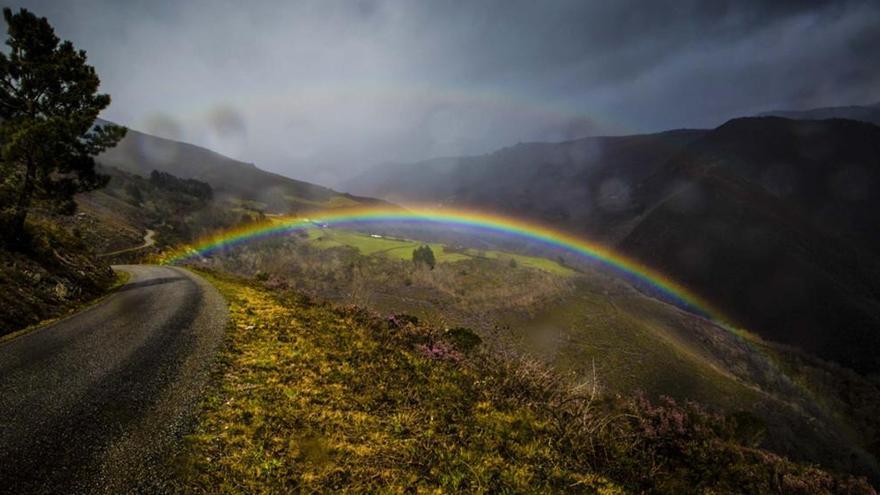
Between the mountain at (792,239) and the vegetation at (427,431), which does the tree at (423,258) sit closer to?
the vegetation at (427,431)

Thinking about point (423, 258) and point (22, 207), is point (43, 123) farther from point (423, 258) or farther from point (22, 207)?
point (423, 258)

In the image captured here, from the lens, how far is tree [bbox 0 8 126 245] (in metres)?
14.5

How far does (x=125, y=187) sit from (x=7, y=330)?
11216 centimetres

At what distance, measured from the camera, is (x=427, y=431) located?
22.6ft

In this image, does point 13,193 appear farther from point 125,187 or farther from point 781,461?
point 125,187

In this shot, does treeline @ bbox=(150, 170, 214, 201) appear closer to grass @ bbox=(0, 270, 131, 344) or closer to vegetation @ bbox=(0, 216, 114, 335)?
vegetation @ bbox=(0, 216, 114, 335)

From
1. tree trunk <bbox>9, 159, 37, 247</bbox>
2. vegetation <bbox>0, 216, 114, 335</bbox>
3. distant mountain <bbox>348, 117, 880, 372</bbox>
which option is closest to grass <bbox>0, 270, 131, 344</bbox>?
vegetation <bbox>0, 216, 114, 335</bbox>

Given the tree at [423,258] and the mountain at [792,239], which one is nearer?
the tree at [423,258]

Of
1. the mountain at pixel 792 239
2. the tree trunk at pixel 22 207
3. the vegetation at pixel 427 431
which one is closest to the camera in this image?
the vegetation at pixel 427 431

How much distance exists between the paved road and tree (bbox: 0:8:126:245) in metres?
9.10

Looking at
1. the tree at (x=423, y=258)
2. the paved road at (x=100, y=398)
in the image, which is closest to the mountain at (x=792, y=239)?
the tree at (x=423, y=258)

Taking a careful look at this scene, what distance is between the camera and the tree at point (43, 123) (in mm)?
14547

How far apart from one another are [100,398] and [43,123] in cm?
1513

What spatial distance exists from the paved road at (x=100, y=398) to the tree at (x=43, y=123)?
9095 millimetres
